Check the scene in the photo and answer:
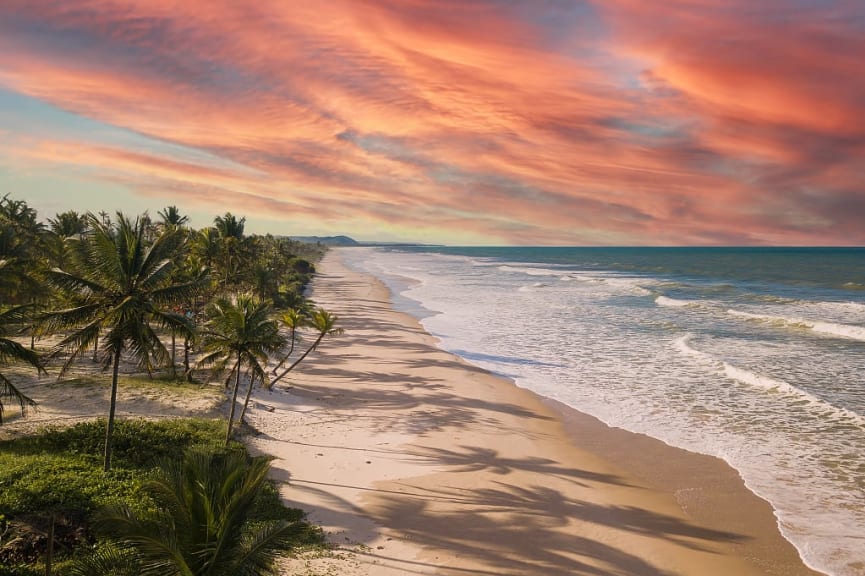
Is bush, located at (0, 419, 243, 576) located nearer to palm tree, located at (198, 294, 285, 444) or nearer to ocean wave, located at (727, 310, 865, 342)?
palm tree, located at (198, 294, 285, 444)

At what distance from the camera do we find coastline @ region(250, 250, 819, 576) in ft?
49.2

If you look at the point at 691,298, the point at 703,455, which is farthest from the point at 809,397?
the point at 691,298

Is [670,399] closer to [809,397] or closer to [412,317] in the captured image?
[809,397]

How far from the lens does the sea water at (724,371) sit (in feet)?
63.9

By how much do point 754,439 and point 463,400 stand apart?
47.8ft

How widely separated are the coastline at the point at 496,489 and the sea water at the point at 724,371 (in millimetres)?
1655

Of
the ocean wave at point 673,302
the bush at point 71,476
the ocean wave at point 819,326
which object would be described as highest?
the ocean wave at point 673,302

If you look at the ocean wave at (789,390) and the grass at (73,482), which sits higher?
the ocean wave at (789,390)

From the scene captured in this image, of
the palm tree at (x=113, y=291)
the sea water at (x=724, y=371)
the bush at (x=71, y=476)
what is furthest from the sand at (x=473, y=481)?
the palm tree at (x=113, y=291)

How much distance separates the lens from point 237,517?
9.61 meters

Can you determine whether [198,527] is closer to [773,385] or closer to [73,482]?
[73,482]

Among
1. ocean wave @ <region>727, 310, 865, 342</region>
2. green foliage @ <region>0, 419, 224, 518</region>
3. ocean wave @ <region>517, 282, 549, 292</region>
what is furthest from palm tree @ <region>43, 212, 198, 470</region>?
ocean wave @ <region>517, 282, 549, 292</region>

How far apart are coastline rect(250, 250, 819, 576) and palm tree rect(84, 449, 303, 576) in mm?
4742

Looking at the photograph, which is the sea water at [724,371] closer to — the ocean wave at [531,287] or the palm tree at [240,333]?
the ocean wave at [531,287]
